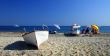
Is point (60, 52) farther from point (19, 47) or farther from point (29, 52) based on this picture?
point (19, 47)

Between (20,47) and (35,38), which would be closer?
(35,38)

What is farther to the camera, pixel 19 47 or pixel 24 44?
pixel 24 44

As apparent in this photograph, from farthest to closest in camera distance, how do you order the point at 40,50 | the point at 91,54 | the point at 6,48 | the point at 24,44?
the point at 24,44 → the point at 6,48 → the point at 40,50 → the point at 91,54

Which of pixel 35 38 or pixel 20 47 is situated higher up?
pixel 35 38

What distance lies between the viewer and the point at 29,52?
54.9 ft

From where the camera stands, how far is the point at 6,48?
60.7 ft

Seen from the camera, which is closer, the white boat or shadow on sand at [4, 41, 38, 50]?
the white boat

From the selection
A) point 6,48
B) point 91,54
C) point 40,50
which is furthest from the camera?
point 6,48

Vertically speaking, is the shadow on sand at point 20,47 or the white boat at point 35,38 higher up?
the white boat at point 35,38

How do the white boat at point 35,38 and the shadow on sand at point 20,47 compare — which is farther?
the shadow on sand at point 20,47

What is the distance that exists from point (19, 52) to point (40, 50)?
1527 mm

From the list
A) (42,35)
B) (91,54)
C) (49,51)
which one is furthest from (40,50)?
(91,54)

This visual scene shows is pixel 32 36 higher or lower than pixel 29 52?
higher

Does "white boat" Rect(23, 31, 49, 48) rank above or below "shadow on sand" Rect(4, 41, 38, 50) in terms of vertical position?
above
